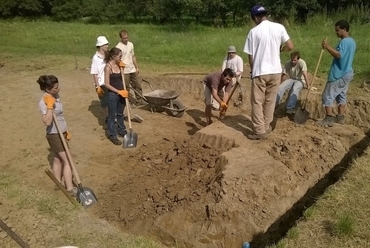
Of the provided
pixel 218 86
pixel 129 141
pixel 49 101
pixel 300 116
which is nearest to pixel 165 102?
pixel 218 86

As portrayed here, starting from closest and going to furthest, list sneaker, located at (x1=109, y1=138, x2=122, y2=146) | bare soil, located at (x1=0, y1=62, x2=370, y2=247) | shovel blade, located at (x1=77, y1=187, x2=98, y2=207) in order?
bare soil, located at (x1=0, y1=62, x2=370, y2=247) → shovel blade, located at (x1=77, y1=187, x2=98, y2=207) → sneaker, located at (x1=109, y1=138, x2=122, y2=146)

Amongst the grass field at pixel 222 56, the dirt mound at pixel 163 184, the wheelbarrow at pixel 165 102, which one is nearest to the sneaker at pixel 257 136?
the dirt mound at pixel 163 184

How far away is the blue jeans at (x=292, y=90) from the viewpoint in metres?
7.94

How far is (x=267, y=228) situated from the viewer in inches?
195

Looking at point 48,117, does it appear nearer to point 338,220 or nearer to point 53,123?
point 53,123

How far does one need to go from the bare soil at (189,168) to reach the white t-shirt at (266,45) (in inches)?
43.8

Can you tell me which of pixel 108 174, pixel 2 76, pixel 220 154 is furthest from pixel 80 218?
pixel 2 76

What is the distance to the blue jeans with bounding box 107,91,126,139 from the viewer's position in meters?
7.11

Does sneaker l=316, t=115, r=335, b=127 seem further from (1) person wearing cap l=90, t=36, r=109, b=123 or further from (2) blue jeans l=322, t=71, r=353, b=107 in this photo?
(1) person wearing cap l=90, t=36, r=109, b=123

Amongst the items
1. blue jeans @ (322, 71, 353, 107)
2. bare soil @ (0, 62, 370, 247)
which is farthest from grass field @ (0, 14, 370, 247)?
blue jeans @ (322, 71, 353, 107)

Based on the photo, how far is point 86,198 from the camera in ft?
18.4

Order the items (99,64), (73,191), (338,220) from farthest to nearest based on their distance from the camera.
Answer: (99,64), (73,191), (338,220)

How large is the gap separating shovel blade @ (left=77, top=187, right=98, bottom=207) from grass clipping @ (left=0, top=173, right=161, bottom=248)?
24 centimetres

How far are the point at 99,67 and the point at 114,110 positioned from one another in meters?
0.98
